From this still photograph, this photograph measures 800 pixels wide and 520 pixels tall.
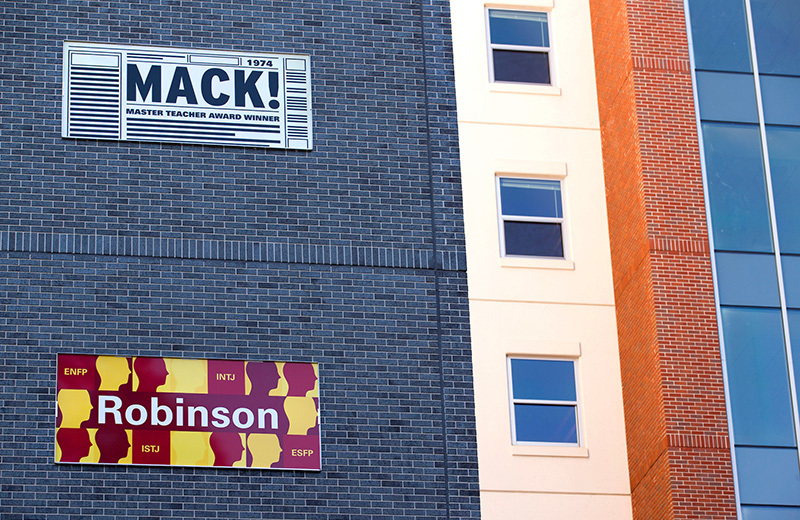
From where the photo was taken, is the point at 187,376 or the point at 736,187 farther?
the point at 736,187

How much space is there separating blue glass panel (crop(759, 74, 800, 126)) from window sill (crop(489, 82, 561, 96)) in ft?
11.8

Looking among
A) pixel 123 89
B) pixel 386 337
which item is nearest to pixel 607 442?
pixel 386 337

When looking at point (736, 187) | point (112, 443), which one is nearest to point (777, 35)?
point (736, 187)

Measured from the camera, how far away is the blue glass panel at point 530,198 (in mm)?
24203

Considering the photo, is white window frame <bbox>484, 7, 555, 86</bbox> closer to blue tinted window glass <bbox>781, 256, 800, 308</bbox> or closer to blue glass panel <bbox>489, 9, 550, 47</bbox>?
blue glass panel <bbox>489, 9, 550, 47</bbox>

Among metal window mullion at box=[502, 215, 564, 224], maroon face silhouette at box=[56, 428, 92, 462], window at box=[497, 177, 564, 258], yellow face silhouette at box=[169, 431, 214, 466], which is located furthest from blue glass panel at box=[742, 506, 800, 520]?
maroon face silhouette at box=[56, 428, 92, 462]

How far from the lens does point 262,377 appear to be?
21781 millimetres

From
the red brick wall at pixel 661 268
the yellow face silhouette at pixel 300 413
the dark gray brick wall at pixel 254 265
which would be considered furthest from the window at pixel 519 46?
the yellow face silhouette at pixel 300 413

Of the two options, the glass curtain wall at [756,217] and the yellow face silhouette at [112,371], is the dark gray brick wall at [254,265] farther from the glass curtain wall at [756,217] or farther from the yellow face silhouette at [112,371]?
the glass curtain wall at [756,217]

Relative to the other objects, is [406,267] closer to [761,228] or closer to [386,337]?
[386,337]

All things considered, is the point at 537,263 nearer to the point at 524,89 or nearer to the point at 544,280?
the point at 544,280

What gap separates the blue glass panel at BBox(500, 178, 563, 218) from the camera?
79.4 feet

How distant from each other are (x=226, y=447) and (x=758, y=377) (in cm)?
843

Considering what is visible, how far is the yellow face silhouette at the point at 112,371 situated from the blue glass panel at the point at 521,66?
8434 mm
